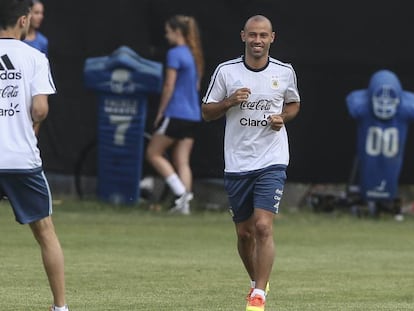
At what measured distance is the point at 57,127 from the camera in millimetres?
16078

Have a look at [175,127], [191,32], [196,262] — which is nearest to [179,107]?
[175,127]

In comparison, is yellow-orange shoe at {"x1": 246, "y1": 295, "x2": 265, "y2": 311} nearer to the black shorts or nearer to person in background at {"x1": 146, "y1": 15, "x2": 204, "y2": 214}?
person in background at {"x1": 146, "y1": 15, "x2": 204, "y2": 214}

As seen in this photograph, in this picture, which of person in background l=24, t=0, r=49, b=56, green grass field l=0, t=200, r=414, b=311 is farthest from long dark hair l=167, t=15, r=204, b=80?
green grass field l=0, t=200, r=414, b=311

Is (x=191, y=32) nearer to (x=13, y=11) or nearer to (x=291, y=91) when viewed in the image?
(x=291, y=91)

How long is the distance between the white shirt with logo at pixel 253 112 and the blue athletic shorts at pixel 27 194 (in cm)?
165

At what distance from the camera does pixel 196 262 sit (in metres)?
11.2

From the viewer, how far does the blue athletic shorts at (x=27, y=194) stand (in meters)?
7.43

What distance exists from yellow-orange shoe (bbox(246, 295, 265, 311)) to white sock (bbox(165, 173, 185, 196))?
21.7ft

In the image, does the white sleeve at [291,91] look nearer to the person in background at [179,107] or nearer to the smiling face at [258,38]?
the smiling face at [258,38]

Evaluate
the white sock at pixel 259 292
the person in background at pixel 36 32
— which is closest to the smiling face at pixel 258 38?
the white sock at pixel 259 292

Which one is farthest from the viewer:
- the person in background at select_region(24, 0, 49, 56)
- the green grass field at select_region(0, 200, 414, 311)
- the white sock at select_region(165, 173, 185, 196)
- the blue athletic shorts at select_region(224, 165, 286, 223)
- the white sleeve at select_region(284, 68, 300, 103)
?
the white sock at select_region(165, 173, 185, 196)

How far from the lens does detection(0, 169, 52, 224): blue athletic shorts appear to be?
293 inches

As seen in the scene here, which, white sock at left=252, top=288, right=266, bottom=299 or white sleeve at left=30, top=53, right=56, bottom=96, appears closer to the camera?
white sleeve at left=30, top=53, right=56, bottom=96

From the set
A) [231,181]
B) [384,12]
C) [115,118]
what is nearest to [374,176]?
[384,12]
